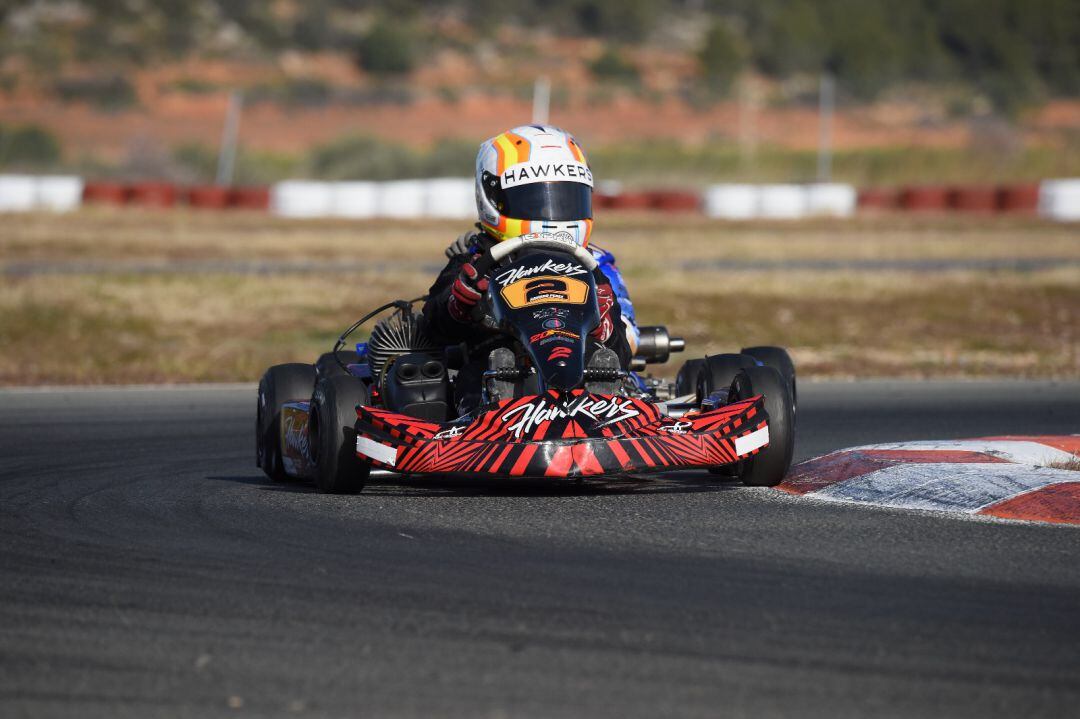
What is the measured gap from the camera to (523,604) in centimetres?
459

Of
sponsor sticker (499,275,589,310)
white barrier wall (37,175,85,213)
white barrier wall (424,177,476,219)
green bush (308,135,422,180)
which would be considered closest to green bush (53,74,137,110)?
green bush (308,135,422,180)

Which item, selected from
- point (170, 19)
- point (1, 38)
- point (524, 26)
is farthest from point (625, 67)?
point (1, 38)

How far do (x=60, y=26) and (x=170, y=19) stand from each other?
13.9ft

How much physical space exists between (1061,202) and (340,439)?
27.3m

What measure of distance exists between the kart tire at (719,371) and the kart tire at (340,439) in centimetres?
148

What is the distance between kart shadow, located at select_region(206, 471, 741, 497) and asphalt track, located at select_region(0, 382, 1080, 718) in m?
0.04

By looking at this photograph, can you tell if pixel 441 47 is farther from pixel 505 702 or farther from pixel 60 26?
pixel 505 702

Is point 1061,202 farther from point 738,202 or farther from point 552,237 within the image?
point 552,237

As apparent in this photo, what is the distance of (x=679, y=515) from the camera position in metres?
6.14

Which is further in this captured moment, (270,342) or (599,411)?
(270,342)

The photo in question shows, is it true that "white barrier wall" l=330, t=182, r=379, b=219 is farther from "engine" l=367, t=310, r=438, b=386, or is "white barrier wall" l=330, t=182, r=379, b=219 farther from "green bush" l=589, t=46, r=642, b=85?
"green bush" l=589, t=46, r=642, b=85

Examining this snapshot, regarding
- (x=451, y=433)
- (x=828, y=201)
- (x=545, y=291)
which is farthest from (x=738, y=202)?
(x=451, y=433)

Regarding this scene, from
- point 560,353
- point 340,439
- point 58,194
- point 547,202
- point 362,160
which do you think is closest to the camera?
point 560,353

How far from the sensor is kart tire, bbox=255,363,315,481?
7797mm
